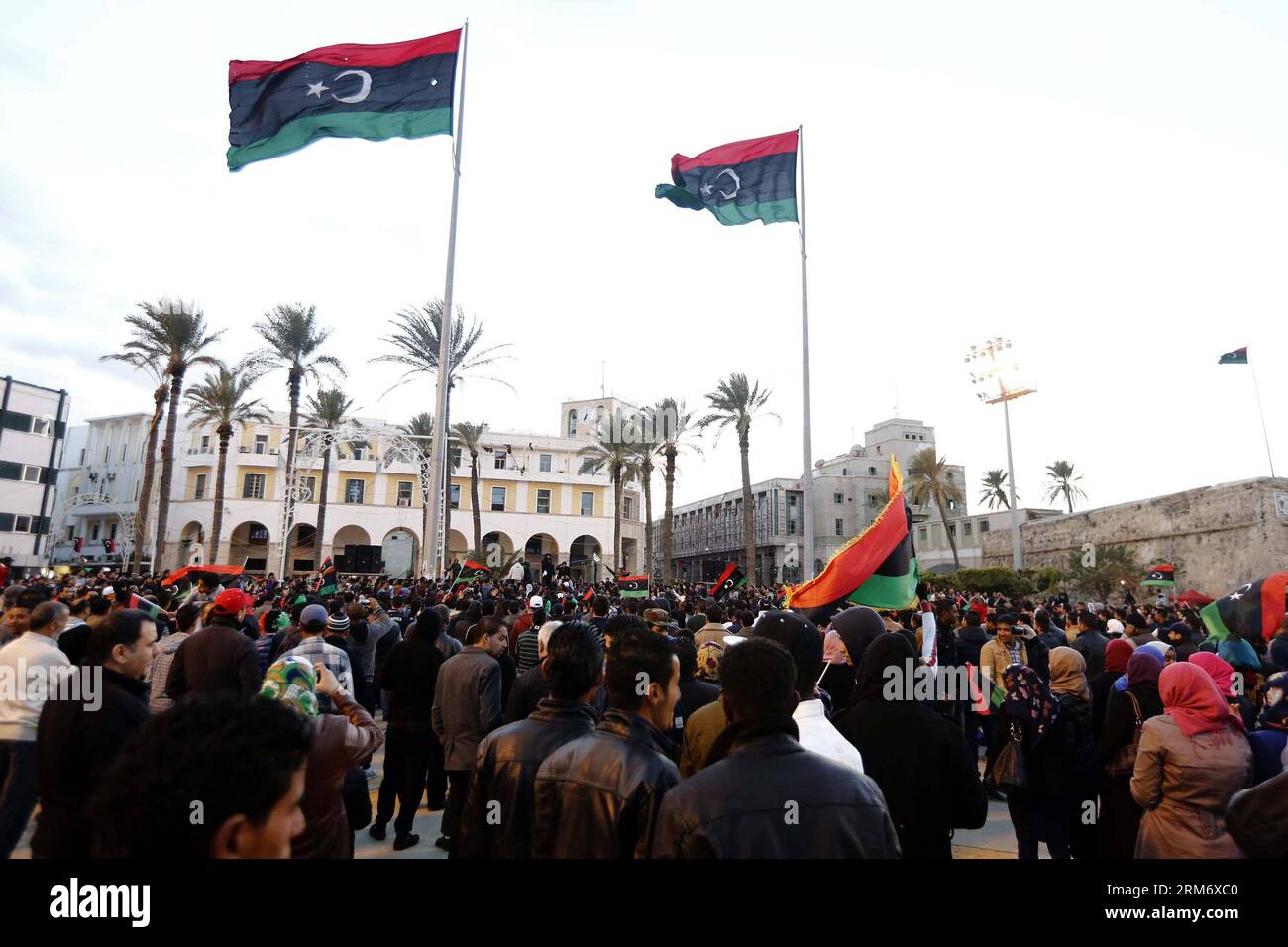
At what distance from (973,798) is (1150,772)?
4.22 feet

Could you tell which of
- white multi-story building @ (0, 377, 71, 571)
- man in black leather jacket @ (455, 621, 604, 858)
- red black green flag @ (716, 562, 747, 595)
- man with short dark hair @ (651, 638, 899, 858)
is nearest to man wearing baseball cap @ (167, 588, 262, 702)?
man in black leather jacket @ (455, 621, 604, 858)

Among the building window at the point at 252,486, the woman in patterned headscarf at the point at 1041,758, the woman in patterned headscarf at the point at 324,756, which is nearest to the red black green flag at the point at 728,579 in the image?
the woman in patterned headscarf at the point at 1041,758

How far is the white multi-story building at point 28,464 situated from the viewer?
146 feet

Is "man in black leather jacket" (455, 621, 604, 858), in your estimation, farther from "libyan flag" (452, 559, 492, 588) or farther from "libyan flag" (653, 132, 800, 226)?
"libyan flag" (452, 559, 492, 588)

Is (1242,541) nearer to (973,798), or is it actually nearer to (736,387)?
(736,387)

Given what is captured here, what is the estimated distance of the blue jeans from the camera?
423 cm

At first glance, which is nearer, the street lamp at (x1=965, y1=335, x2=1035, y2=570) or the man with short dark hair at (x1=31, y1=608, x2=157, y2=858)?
the man with short dark hair at (x1=31, y1=608, x2=157, y2=858)

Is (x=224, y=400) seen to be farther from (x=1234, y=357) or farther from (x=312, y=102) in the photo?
(x=1234, y=357)

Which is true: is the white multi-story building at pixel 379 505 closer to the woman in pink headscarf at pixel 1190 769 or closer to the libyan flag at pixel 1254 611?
the libyan flag at pixel 1254 611

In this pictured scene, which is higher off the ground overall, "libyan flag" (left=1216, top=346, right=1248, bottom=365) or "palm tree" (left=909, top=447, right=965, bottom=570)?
"libyan flag" (left=1216, top=346, right=1248, bottom=365)

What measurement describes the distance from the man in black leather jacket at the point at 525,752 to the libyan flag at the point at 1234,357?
3930 centimetres

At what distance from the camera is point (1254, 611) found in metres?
7.59
